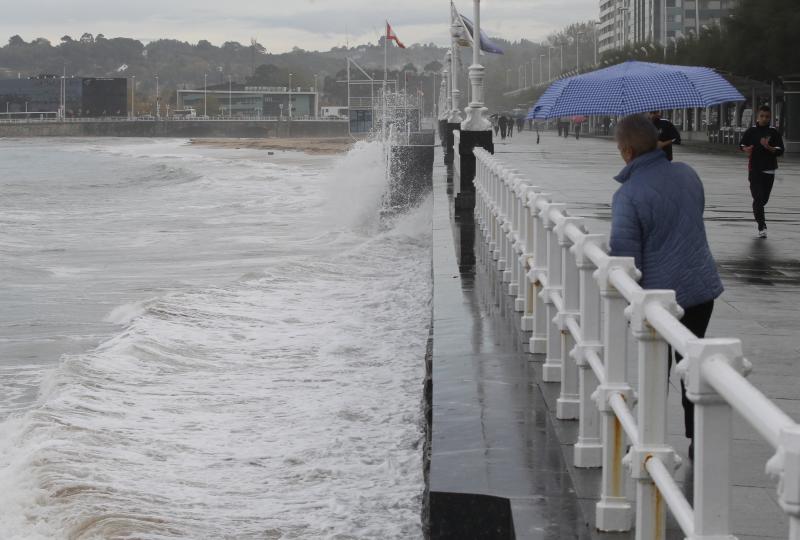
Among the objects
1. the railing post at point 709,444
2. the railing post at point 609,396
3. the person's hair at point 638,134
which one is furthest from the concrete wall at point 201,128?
the railing post at point 709,444

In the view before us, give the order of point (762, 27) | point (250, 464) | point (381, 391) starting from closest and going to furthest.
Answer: point (250, 464)
point (381, 391)
point (762, 27)

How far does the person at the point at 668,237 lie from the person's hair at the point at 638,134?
0.07 metres

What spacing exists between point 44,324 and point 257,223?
19.8 meters

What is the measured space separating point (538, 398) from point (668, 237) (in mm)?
1462

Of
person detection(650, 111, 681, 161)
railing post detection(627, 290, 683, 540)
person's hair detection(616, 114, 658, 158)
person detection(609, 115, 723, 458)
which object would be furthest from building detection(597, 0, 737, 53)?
railing post detection(627, 290, 683, 540)

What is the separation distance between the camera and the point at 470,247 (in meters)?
14.5

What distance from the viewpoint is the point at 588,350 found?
202 inches

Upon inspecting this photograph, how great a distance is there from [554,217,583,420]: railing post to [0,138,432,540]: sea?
114 centimetres

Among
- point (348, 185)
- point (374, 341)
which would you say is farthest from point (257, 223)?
point (374, 341)

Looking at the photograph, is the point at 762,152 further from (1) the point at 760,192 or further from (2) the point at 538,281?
(2) the point at 538,281

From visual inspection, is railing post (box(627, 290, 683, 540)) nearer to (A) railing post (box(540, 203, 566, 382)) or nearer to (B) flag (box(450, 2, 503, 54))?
(A) railing post (box(540, 203, 566, 382))

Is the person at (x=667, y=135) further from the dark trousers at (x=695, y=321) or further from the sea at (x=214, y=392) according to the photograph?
the dark trousers at (x=695, y=321)

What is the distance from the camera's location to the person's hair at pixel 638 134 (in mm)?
5703

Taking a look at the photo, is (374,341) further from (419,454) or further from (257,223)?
(257,223)
